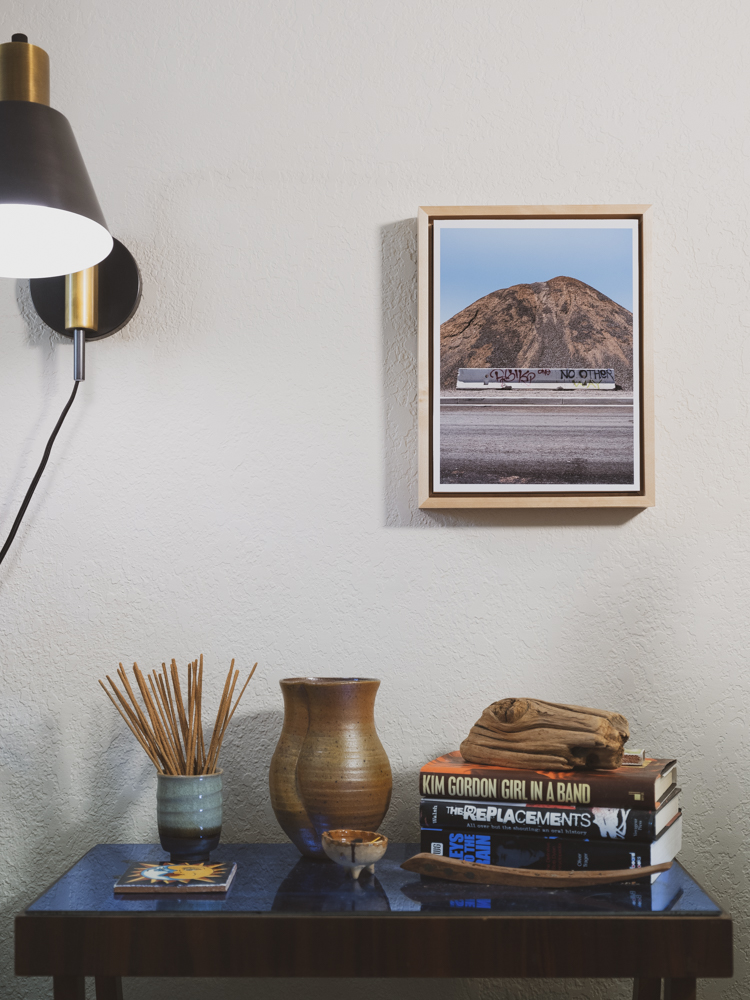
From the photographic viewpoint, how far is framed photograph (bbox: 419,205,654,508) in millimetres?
1157

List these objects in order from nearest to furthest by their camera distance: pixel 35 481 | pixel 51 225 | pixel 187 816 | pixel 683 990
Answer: pixel 683 990
pixel 187 816
pixel 51 225
pixel 35 481

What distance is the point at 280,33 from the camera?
122cm

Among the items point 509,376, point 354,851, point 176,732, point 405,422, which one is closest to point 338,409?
point 405,422

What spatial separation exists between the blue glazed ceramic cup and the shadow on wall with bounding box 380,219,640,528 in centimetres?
45

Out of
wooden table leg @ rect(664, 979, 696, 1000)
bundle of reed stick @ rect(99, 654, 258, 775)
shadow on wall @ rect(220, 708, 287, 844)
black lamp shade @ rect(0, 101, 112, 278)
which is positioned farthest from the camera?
shadow on wall @ rect(220, 708, 287, 844)

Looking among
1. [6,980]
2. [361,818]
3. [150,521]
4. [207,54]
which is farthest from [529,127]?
[6,980]

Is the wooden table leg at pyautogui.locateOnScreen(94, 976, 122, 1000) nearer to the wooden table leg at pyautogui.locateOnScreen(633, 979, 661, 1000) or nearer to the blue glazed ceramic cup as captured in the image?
the blue glazed ceramic cup

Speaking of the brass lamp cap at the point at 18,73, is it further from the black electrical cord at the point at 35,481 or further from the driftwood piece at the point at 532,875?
the driftwood piece at the point at 532,875

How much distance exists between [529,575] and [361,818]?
0.42 metres

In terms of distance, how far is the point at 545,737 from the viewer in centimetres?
95

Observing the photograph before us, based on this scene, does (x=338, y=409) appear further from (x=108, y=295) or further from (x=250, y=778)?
(x=250, y=778)

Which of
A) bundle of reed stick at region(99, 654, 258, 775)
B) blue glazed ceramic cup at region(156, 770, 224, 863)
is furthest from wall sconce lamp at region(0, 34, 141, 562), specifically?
blue glazed ceramic cup at region(156, 770, 224, 863)

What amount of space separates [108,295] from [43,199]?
0.31 m

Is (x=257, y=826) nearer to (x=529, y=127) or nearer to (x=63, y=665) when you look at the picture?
(x=63, y=665)
